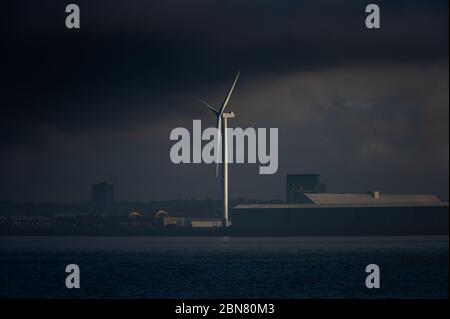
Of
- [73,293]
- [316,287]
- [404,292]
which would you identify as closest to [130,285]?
[73,293]

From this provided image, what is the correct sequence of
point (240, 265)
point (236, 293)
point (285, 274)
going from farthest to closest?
point (240, 265) → point (285, 274) → point (236, 293)

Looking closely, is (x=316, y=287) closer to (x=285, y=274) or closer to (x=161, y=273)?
(x=285, y=274)

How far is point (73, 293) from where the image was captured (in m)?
75.5

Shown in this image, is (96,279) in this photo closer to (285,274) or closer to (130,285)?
(130,285)

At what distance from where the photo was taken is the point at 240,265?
11688 cm

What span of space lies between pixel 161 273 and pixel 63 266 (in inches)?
944
